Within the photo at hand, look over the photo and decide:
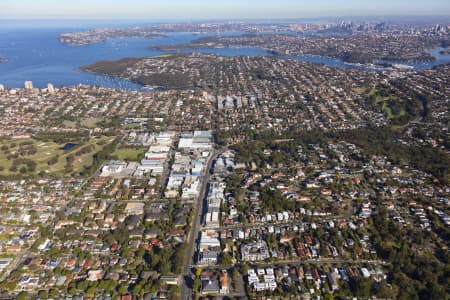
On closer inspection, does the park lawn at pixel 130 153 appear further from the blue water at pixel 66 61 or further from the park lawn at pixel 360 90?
the park lawn at pixel 360 90

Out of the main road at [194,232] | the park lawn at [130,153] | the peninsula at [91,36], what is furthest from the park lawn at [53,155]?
the peninsula at [91,36]

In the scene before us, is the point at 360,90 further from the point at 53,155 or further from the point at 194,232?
Answer: the point at 53,155

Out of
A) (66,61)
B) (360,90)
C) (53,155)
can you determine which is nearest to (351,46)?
(360,90)

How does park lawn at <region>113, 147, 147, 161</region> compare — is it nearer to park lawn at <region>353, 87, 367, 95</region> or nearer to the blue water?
the blue water

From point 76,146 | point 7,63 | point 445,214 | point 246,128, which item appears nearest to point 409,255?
point 445,214

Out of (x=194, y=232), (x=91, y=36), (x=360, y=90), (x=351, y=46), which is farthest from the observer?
(x=91, y=36)

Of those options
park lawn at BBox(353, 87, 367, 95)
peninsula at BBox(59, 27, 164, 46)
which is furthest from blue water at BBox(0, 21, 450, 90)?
park lawn at BBox(353, 87, 367, 95)
